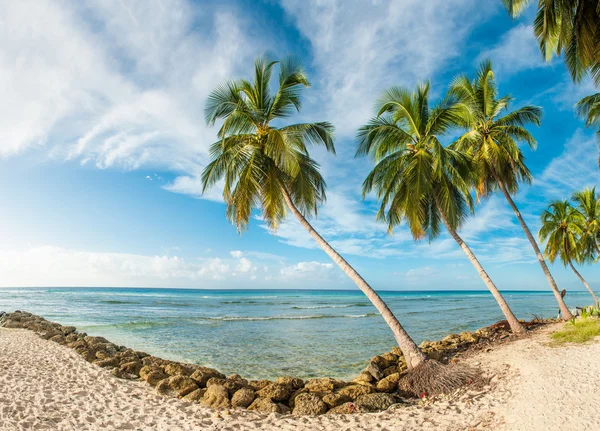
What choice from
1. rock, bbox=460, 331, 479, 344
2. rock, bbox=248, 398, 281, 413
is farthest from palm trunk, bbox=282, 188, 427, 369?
rock, bbox=460, 331, 479, 344

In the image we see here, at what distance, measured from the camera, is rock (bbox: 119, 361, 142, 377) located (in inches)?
314

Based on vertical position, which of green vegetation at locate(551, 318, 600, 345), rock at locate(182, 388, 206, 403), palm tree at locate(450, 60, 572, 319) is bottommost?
rock at locate(182, 388, 206, 403)

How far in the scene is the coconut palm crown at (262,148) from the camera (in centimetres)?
895

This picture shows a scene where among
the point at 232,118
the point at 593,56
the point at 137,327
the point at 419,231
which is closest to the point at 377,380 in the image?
the point at 419,231

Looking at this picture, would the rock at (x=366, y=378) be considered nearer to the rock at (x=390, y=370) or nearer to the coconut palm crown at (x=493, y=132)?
the rock at (x=390, y=370)

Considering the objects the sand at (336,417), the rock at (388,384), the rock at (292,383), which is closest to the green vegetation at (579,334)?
the sand at (336,417)

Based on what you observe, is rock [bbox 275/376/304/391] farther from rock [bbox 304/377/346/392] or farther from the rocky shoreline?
rock [bbox 304/377/346/392]

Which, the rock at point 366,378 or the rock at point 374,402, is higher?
the rock at point 374,402

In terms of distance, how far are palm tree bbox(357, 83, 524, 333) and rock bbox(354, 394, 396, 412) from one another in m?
5.82

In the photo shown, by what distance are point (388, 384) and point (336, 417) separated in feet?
6.65

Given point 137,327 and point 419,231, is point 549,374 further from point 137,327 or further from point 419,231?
point 137,327

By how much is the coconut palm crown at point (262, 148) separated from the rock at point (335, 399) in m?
5.02

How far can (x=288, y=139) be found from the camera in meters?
8.91

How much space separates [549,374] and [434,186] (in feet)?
20.4
